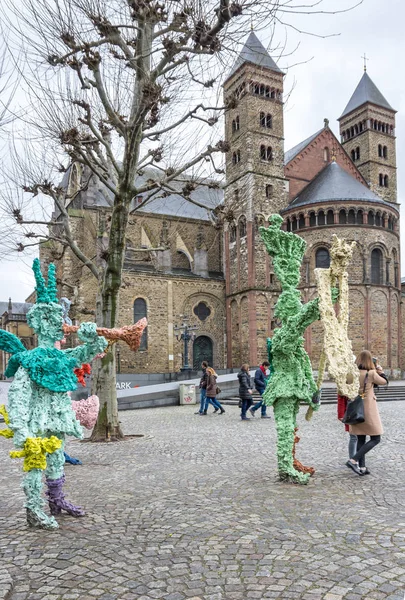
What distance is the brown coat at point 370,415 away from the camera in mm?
6137

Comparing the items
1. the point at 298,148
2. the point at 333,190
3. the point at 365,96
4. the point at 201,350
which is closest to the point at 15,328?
the point at 201,350

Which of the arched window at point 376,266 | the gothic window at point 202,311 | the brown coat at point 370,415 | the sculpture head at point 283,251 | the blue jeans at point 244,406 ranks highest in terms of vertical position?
the arched window at point 376,266

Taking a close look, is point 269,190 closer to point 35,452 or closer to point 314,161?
point 314,161

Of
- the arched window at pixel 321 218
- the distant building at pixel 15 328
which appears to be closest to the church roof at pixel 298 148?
the arched window at pixel 321 218

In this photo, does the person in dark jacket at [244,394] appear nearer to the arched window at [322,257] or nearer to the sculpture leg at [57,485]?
the sculpture leg at [57,485]

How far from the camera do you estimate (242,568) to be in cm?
348

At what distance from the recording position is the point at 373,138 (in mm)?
38219

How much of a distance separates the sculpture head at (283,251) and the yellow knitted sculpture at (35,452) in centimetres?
338

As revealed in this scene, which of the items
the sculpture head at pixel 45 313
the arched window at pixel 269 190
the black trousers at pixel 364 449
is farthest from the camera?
the arched window at pixel 269 190

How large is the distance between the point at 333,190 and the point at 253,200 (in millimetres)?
5040

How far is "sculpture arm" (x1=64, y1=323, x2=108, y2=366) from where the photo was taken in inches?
184

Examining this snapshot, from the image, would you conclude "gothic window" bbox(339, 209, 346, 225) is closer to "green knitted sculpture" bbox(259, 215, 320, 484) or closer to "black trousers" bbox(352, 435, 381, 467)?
"green knitted sculpture" bbox(259, 215, 320, 484)

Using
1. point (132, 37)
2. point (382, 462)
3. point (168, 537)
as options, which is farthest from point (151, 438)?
point (132, 37)

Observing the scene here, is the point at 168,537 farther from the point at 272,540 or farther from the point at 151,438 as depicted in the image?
the point at 151,438
